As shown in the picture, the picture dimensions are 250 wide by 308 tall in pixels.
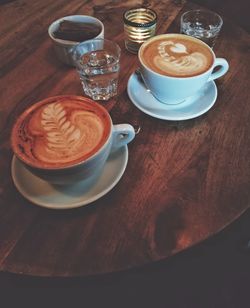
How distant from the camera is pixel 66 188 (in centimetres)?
61

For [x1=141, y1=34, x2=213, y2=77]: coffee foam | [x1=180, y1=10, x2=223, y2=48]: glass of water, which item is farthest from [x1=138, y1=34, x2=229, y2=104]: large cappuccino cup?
[x1=180, y1=10, x2=223, y2=48]: glass of water

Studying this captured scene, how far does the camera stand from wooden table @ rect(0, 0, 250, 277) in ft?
1.74

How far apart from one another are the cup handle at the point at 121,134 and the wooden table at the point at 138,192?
0.17ft

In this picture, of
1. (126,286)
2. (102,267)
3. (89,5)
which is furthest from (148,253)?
(89,5)

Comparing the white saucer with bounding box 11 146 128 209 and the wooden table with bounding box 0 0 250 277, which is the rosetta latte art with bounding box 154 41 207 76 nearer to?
the wooden table with bounding box 0 0 250 277

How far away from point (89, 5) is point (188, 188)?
2.62ft

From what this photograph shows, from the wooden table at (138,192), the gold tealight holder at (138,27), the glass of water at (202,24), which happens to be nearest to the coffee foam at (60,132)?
the wooden table at (138,192)

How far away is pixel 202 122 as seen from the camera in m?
0.73

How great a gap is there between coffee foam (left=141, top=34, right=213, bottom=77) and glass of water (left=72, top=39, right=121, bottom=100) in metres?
0.09

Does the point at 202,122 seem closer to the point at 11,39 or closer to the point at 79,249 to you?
the point at 79,249

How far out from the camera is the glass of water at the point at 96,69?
79cm

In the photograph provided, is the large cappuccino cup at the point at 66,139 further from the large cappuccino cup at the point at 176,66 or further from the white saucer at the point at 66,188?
the large cappuccino cup at the point at 176,66

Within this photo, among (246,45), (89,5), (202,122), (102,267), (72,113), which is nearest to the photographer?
(102,267)

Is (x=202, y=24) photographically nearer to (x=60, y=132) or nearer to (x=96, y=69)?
Answer: (x=96, y=69)
